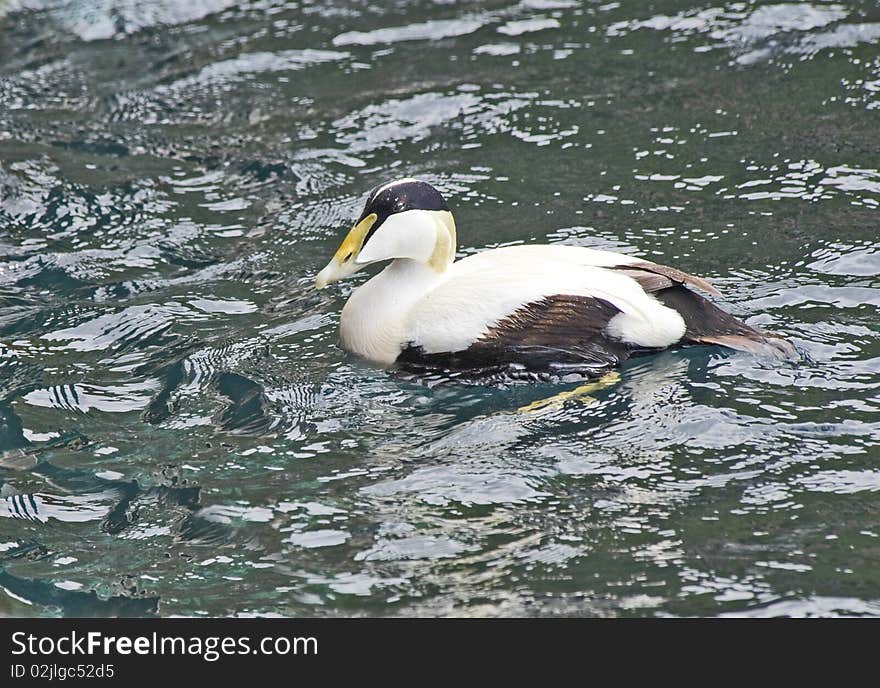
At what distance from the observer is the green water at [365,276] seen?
4293 millimetres

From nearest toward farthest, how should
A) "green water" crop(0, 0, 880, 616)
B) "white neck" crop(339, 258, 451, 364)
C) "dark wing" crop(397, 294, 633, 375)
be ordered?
"green water" crop(0, 0, 880, 616) → "dark wing" crop(397, 294, 633, 375) → "white neck" crop(339, 258, 451, 364)

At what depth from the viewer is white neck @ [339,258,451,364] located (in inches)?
220

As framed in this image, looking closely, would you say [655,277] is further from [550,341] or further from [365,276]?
[365,276]

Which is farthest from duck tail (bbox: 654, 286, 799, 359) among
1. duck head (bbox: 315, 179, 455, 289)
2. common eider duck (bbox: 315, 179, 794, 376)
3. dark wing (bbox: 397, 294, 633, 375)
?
duck head (bbox: 315, 179, 455, 289)

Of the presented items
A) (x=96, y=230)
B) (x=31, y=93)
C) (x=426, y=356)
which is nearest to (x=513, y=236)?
(x=426, y=356)

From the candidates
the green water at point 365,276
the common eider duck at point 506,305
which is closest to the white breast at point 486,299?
the common eider duck at point 506,305

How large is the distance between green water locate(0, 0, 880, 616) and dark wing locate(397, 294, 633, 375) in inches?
5.6

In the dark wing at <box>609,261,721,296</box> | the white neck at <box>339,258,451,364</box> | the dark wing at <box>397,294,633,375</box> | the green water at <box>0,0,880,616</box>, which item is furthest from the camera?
the white neck at <box>339,258,451,364</box>

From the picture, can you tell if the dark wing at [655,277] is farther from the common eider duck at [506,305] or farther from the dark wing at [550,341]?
the dark wing at [550,341]

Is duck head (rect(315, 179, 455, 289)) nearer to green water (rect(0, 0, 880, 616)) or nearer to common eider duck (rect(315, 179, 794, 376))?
common eider duck (rect(315, 179, 794, 376))

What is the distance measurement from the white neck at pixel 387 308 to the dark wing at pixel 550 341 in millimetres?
289

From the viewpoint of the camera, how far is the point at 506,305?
5355 millimetres

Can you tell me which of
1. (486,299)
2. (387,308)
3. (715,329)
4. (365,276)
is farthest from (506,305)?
(365,276)
